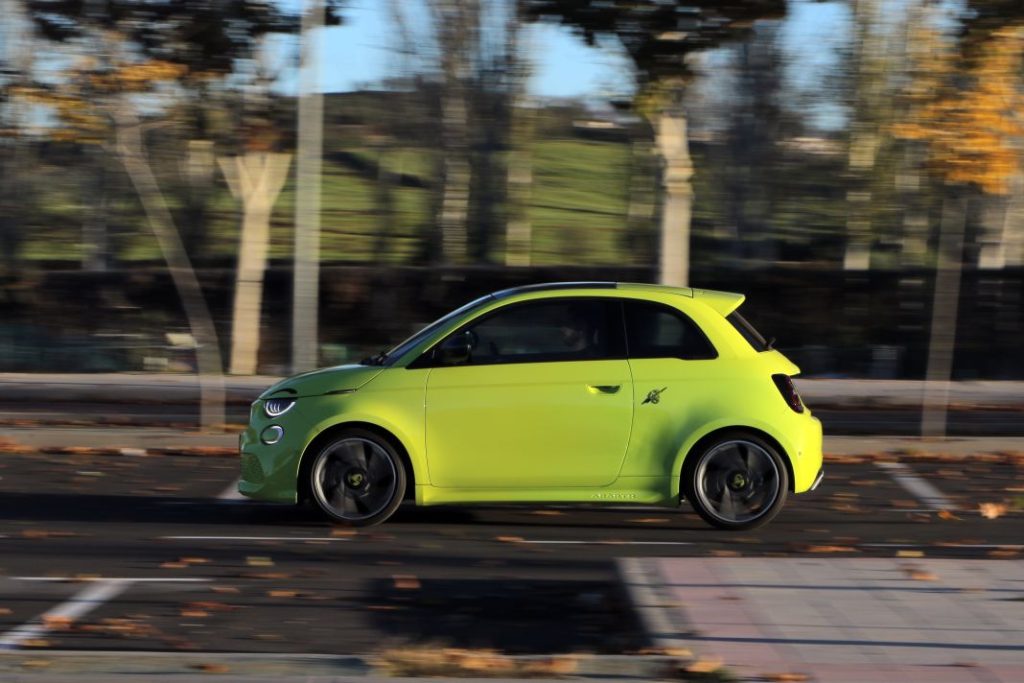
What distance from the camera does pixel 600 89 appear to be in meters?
22.9

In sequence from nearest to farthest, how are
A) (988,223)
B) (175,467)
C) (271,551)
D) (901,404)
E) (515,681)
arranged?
(515,681) → (271,551) → (175,467) → (901,404) → (988,223)

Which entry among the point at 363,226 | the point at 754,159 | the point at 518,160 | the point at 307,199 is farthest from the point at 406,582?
the point at 754,159

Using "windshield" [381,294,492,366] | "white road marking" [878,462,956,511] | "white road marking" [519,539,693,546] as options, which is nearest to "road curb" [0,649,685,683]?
"white road marking" [519,539,693,546]

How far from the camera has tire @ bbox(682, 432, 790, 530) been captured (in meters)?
9.55

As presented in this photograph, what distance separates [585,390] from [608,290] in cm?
72

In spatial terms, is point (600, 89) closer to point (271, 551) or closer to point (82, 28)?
point (82, 28)

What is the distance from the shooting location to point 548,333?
9727mm

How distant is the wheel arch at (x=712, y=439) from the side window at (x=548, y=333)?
71cm

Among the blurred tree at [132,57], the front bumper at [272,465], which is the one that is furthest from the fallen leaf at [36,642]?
the blurred tree at [132,57]

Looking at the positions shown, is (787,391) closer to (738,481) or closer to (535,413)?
(738,481)

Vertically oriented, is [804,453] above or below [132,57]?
below

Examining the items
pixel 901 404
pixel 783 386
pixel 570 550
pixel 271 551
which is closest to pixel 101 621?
pixel 271 551

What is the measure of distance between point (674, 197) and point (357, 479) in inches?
605

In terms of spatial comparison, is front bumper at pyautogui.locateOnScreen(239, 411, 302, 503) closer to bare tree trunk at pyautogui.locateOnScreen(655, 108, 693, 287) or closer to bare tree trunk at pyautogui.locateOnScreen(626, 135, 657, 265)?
bare tree trunk at pyautogui.locateOnScreen(655, 108, 693, 287)
